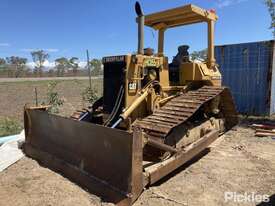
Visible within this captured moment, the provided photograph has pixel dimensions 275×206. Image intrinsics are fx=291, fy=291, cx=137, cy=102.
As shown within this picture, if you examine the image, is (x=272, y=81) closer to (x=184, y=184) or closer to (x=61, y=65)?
(x=184, y=184)

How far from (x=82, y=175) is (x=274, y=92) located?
8.27m

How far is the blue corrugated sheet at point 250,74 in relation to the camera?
9891 mm

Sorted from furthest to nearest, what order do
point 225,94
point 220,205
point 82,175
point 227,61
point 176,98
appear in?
point 227,61 → point 225,94 → point 176,98 → point 82,175 → point 220,205

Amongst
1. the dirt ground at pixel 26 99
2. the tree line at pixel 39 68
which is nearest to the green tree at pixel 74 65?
the tree line at pixel 39 68

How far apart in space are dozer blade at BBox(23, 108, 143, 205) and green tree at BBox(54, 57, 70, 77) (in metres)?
59.2

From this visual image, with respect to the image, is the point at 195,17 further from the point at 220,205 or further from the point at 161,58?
the point at 220,205

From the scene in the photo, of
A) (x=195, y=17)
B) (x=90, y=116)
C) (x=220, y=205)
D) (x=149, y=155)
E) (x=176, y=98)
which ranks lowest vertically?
(x=220, y=205)

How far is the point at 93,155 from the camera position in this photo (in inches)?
159

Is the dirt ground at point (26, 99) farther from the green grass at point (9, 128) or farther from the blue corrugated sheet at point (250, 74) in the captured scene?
the blue corrugated sheet at point (250, 74)

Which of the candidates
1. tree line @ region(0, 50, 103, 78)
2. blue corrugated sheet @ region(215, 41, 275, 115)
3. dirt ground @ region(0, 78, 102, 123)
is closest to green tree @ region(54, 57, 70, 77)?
tree line @ region(0, 50, 103, 78)

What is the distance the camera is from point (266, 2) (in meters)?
9.88

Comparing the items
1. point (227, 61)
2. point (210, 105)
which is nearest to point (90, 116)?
point (210, 105)

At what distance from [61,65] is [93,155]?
2436 inches

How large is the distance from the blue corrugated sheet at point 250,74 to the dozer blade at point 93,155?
7662 mm
